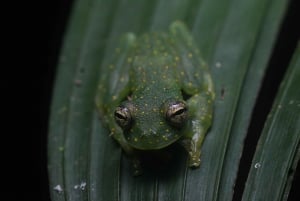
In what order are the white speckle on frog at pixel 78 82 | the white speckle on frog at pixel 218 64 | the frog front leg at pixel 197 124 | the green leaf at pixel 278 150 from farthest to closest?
the white speckle on frog at pixel 78 82 → the white speckle on frog at pixel 218 64 → the frog front leg at pixel 197 124 → the green leaf at pixel 278 150

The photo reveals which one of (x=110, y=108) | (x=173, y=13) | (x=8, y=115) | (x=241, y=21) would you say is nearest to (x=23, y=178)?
(x=8, y=115)

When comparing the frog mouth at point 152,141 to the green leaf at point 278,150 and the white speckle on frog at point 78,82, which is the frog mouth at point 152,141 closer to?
the green leaf at point 278,150

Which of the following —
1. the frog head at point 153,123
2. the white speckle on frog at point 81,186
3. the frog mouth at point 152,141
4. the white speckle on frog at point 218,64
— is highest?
the white speckle on frog at point 218,64

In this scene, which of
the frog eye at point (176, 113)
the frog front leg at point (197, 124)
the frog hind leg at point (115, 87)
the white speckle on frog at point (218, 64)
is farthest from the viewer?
the white speckle on frog at point (218, 64)

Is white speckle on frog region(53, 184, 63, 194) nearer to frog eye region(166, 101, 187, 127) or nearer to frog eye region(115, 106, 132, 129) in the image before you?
frog eye region(115, 106, 132, 129)

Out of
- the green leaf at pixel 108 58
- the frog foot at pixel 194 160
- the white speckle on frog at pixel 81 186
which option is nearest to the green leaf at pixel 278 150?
the green leaf at pixel 108 58

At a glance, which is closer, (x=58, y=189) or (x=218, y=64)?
(x=58, y=189)

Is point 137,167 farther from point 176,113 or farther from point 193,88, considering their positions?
point 193,88

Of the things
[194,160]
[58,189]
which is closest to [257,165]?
[194,160]

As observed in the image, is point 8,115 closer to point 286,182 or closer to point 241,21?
point 241,21
